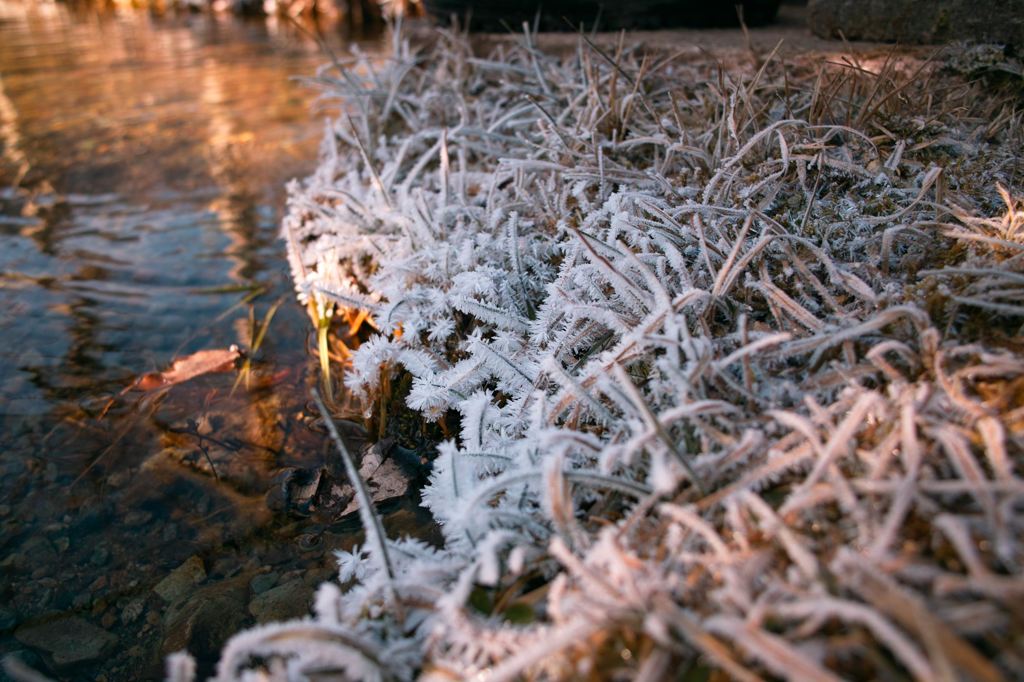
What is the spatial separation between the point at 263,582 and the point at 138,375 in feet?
4.27

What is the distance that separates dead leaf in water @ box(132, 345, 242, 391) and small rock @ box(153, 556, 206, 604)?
3.17 feet

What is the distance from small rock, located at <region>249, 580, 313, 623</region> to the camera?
1.62m

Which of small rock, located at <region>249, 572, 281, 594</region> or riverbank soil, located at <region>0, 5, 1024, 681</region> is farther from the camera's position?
small rock, located at <region>249, 572, 281, 594</region>

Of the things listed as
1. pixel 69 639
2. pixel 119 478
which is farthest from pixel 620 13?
pixel 69 639

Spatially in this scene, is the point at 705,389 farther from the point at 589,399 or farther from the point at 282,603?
the point at 282,603

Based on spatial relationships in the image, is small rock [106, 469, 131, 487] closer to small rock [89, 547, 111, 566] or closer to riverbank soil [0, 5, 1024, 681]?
riverbank soil [0, 5, 1024, 681]

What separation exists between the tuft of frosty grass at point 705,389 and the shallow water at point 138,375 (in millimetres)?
306

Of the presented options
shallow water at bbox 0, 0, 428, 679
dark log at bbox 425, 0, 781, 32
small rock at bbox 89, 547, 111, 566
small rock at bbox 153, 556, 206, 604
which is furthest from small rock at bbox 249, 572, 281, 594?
dark log at bbox 425, 0, 781, 32

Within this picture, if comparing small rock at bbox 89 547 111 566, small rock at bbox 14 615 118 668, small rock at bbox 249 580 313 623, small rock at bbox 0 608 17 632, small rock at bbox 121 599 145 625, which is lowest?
small rock at bbox 0 608 17 632

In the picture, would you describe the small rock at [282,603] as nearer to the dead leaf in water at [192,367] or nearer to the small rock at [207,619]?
the small rock at [207,619]

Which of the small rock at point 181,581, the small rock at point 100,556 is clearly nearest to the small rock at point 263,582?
the small rock at point 181,581

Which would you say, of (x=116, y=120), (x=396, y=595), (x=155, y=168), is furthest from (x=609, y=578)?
(x=116, y=120)

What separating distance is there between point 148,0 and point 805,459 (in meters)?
15.7

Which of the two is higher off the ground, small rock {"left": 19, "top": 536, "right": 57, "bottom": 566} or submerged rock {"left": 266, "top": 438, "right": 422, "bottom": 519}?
submerged rock {"left": 266, "top": 438, "right": 422, "bottom": 519}
